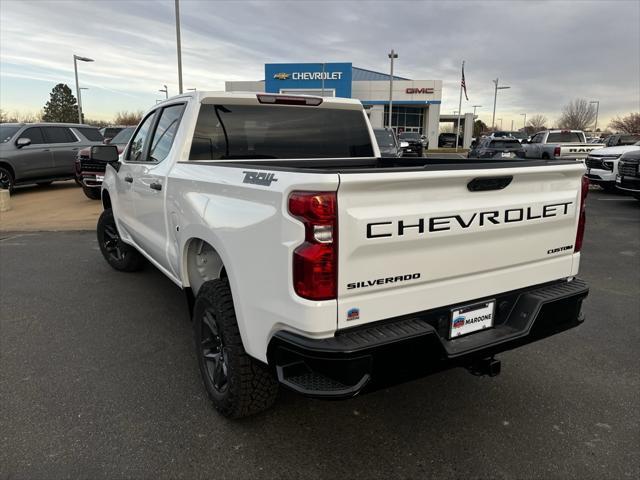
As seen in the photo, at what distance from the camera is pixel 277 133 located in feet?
12.9

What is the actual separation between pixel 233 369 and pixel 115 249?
417cm

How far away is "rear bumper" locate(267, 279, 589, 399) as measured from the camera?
2.11 metres

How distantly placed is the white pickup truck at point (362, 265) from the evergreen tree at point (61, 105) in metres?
86.7

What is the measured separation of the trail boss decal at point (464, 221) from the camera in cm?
216

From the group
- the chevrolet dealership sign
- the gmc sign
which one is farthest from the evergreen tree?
the gmc sign

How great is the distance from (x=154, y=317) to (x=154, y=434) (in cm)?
196

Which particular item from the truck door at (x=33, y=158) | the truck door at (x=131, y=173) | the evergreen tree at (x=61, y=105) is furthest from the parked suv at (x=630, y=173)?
the evergreen tree at (x=61, y=105)

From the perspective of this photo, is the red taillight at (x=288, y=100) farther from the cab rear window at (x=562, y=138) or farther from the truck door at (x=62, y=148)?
the cab rear window at (x=562, y=138)

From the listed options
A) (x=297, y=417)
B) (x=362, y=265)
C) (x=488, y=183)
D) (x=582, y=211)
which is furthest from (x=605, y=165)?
(x=362, y=265)

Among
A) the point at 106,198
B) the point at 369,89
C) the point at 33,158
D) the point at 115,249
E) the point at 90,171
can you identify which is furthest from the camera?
the point at 369,89

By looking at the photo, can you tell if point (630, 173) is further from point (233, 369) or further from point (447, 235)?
point (233, 369)

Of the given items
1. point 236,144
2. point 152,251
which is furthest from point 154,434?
point 236,144

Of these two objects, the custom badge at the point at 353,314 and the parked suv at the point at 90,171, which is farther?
the parked suv at the point at 90,171

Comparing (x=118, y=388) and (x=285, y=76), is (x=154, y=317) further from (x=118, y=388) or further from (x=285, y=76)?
(x=285, y=76)
